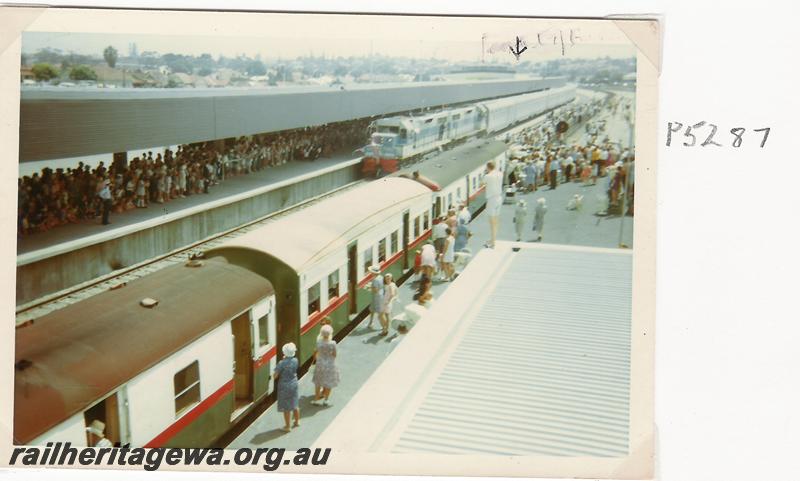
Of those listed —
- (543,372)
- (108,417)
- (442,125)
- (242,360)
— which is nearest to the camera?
(108,417)

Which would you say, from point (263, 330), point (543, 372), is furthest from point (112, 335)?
point (543, 372)

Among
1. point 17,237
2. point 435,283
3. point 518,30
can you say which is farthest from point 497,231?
point 17,237

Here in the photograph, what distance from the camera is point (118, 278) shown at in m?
5.45

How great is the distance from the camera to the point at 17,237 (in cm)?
569

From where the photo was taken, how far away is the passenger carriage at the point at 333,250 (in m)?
5.72

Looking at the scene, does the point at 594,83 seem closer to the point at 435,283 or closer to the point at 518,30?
the point at 518,30

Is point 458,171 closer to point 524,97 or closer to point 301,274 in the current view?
point 524,97

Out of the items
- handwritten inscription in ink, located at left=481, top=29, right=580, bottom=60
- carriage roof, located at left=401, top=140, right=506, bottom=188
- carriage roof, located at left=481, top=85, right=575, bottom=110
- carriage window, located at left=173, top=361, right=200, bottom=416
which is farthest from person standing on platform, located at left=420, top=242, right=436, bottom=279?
carriage window, located at left=173, top=361, right=200, bottom=416

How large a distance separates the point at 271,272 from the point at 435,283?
1.29 m

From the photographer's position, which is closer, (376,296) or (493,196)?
(376,296)

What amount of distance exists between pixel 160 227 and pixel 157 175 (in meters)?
0.41

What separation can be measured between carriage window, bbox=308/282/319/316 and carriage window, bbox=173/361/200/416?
992 mm

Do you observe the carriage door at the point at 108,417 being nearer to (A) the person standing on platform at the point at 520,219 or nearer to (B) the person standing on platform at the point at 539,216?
(A) the person standing on platform at the point at 520,219

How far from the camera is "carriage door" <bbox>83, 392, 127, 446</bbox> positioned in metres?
4.74
